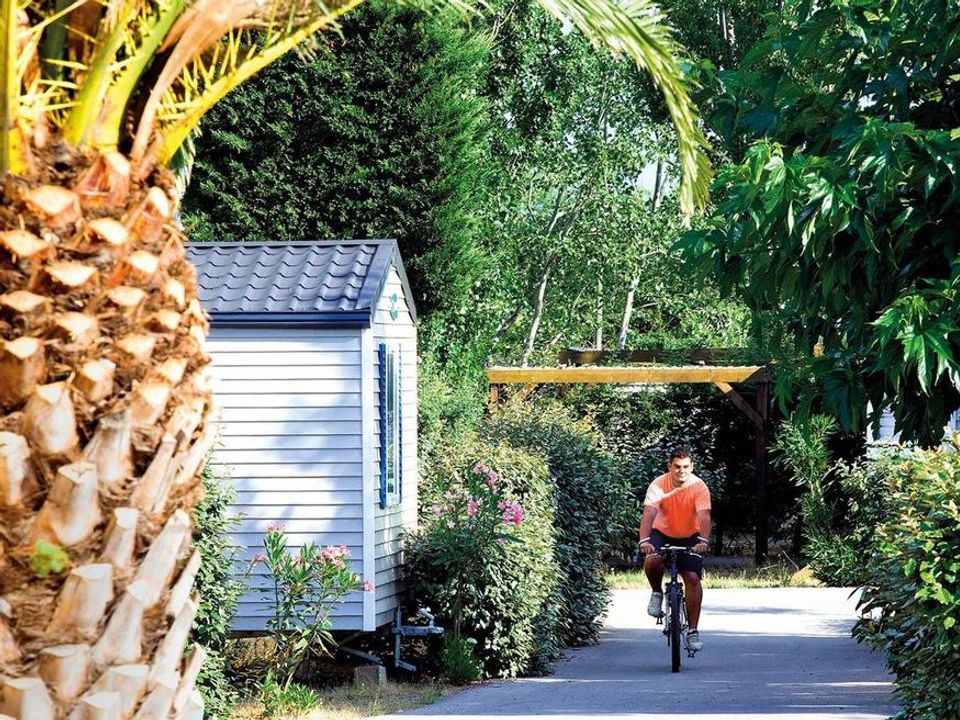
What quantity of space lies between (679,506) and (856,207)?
18.7ft

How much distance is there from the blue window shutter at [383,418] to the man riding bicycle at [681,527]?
2280mm

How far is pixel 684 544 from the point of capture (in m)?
13.9

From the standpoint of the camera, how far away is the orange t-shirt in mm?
13766

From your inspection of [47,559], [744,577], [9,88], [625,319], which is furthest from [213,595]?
[625,319]

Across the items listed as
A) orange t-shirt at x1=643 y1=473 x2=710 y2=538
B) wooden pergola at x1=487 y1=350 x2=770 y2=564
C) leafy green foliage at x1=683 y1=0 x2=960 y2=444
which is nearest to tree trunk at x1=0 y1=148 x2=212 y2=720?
leafy green foliage at x1=683 y1=0 x2=960 y2=444

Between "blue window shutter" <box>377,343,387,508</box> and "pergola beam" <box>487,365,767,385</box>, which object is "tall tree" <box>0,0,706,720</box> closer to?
"blue window shutter" <box>377,343,387,508</box>

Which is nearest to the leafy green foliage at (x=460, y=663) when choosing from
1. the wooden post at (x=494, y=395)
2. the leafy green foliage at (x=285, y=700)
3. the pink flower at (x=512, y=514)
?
the pink flower at (x=512, y=514)

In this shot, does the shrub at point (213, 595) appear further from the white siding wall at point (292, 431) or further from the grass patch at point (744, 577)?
the grass patch at point (744, 577)

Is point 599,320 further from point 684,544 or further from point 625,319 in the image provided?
point 684,544

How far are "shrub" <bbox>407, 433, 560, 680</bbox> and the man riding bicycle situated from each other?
0.90 meters

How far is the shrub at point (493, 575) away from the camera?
1298cm

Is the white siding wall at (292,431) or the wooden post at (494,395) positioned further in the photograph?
the wooden post at (494,395)

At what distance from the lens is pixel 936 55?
9.16 metres

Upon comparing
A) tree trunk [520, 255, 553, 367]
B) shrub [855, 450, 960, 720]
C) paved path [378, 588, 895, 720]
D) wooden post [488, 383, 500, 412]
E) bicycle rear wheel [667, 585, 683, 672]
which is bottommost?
paved path [378, 588, 895, 720]
